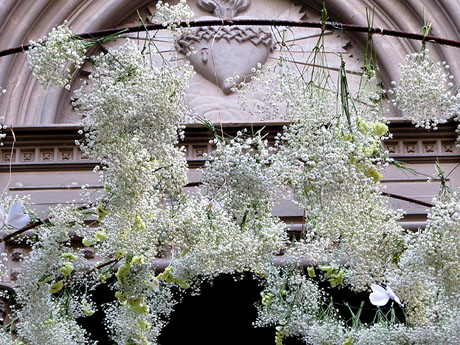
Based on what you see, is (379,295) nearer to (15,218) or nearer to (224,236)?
(224,236)

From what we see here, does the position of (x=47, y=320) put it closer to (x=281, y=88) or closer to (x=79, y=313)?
(x=79, y=313)

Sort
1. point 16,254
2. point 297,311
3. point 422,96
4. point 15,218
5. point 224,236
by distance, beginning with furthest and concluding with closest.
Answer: point 16,254 < point 297,311 < point 15,218 < point 224,236 < point 422,96

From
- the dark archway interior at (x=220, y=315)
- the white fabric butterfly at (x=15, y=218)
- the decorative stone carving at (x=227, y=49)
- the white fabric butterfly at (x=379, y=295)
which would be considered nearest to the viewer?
the white fabric butterfly at (x=15, y=218)

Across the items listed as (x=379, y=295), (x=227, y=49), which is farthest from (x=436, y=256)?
(x=227, y=49)

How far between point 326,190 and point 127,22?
5.37 meters

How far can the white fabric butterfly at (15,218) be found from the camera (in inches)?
208

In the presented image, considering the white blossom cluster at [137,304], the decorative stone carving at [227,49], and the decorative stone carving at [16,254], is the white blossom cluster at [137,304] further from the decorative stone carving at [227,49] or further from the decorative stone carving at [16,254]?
the decorative stone carving at [227,49]

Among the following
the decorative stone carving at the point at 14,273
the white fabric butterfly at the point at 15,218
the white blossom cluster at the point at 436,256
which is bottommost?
the white blossom cluster at the point at 436,256

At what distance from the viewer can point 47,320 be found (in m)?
5.69

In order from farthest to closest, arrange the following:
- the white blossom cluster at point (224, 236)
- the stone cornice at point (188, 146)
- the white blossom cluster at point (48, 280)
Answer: the stone cornice at point (188, 146)
the white blossom cluster at point (48, 280)
the white blossom cluster at point (224, 236)

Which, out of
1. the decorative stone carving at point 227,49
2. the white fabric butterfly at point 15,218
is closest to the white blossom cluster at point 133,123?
the white fabric butterfly at point 15,218

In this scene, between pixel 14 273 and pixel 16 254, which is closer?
pixel 14 273

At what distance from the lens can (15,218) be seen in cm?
530

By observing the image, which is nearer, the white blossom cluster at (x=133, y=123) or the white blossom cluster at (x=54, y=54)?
the white blossom cluster at (x=133, y=123)
